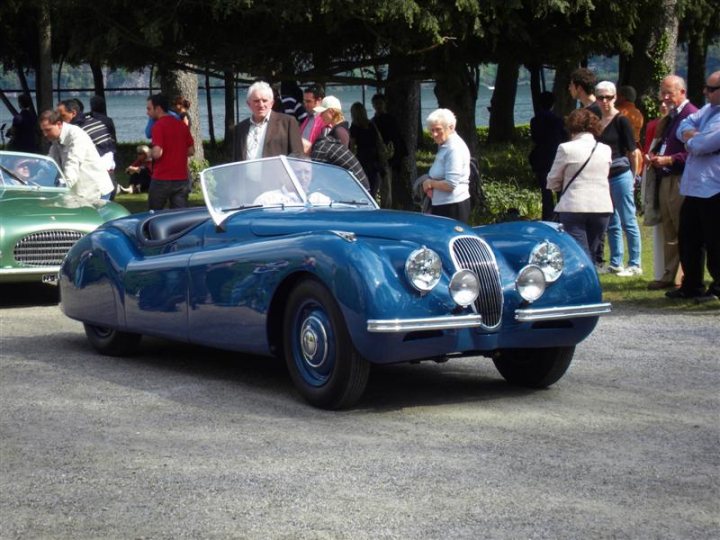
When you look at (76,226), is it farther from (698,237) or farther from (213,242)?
(698,237)

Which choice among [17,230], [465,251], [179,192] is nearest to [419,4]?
[179,192]

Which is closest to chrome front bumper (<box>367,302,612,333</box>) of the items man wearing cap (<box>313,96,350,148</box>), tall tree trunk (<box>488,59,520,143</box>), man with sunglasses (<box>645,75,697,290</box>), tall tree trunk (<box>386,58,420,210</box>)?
man with sunglasses (<box>645,75,697,290</box>)

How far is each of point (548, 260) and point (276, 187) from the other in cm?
206

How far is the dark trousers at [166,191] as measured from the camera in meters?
15.4

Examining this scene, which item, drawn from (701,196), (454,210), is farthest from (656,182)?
(454,210)

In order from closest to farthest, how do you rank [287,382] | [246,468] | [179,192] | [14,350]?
[246,468] → [287,382] → [14,350] → [179,192]

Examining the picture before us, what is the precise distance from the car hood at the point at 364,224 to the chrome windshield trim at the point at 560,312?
592 mm

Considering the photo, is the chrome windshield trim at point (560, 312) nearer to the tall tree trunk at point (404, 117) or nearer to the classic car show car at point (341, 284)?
the classic car show car at point (341, 284)

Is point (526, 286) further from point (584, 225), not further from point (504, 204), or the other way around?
point (504, 204)

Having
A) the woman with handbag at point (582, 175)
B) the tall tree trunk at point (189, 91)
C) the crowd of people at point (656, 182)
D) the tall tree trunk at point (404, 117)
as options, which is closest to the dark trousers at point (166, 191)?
the tall tree trunk at point (404, 117)

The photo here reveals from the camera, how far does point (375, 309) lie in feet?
23.5

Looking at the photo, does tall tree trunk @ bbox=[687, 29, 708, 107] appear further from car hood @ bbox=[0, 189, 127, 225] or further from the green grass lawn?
car hood @ bbox=[0, 189, 127, 225]

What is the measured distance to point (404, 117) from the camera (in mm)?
21094

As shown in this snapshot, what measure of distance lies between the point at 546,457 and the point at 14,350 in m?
4.88
